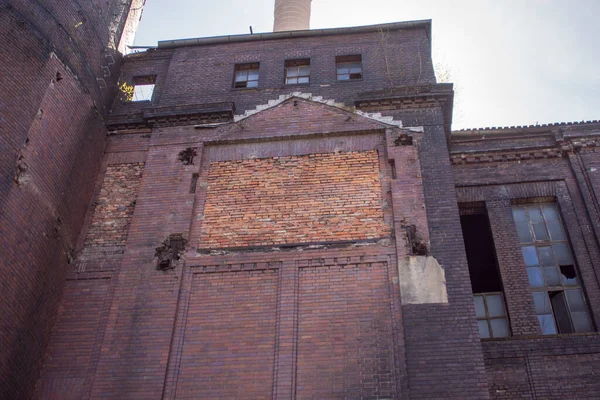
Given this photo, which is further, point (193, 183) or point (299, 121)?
point (299, 121)

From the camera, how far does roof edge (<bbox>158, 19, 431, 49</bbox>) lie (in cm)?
1337

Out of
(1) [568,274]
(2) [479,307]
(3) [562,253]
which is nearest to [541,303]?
(1) [568,274]

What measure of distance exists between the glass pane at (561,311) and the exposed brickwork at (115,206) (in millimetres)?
8643

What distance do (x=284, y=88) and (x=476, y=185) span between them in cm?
492

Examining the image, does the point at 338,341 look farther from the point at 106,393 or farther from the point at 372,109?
the point at 372,109

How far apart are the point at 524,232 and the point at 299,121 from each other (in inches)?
214

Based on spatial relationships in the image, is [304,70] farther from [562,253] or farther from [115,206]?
[562,253]

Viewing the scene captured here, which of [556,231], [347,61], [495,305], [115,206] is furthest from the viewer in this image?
[347,61]

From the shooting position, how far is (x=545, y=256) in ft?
38.0

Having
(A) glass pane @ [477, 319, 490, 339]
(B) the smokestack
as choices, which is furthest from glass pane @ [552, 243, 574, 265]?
(B) the smokestack

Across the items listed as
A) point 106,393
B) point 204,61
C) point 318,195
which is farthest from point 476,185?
point 106,393

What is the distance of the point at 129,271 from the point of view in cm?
1029

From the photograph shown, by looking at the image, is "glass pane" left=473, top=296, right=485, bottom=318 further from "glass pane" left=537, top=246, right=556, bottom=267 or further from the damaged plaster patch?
the damaged plaster patch

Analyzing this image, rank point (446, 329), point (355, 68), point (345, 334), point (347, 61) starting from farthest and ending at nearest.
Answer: point (347, 61)
point (355, 68)
point (345, 334)
point (446, 329)
